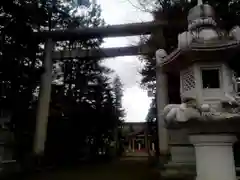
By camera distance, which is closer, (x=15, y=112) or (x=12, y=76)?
(x=12, y=76)

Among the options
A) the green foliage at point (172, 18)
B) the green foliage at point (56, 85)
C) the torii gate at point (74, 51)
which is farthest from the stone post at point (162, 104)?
the green foliage at point (56, 85)

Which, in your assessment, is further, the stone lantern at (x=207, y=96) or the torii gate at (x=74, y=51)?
the torii gate at (x=74, y=51)

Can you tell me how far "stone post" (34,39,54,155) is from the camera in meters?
11.6

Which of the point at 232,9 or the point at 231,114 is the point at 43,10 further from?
the point at 231,114

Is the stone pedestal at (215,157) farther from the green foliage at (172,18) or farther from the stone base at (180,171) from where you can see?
the green foliage at (172,18)

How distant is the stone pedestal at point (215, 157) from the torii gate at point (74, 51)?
6.68 meters

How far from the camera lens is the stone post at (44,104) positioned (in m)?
11.6

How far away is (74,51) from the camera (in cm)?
1302

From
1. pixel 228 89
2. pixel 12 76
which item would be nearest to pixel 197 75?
pixel 228 89

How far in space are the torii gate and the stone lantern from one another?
238 inches

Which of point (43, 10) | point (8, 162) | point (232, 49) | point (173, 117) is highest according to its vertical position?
point (43, 10)

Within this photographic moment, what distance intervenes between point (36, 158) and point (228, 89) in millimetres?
8475

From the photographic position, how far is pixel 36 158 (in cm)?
1145

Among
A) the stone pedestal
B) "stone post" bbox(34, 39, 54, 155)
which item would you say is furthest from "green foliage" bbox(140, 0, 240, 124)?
the stone pedestal
